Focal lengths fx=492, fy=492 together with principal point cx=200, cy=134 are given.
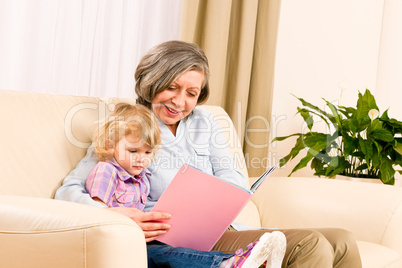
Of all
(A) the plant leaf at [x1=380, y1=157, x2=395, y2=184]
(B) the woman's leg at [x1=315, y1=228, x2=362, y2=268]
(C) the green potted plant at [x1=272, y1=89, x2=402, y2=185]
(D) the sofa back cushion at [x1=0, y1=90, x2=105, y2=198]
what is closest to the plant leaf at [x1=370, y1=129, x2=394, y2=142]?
(C) the green potted plant at [x1=272, y1=89, x2=402, y2=185]

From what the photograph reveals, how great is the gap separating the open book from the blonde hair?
29cm

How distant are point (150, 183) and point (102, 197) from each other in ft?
0.70

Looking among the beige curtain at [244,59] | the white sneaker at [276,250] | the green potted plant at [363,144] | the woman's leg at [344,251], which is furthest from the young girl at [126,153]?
the green potted plant at [363,144]

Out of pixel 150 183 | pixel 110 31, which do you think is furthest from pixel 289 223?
pixel 110 31

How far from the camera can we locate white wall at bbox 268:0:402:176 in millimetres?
3064

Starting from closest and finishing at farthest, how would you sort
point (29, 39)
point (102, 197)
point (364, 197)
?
point (102, 197) → point (364, 197) → point (29, 39)

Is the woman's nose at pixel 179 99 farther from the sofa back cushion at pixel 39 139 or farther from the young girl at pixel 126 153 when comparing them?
the sofa back cushion at pixel 39 139

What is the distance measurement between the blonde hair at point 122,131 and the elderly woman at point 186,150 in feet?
0.15

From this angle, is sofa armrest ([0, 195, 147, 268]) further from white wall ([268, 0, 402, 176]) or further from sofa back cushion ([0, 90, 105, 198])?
white wall ([268, 0, 402, 176])

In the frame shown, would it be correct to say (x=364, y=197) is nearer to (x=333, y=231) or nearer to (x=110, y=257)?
(x=333, y=231)

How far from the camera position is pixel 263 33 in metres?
2.68

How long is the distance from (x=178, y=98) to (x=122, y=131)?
22cm

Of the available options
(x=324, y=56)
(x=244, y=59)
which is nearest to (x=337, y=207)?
(x=244, y=59)

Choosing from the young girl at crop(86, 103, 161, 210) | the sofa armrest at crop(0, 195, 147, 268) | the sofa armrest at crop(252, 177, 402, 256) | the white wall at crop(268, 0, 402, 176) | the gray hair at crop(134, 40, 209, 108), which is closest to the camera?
the sofa armrest at crop(0, 195, 147, 268)
